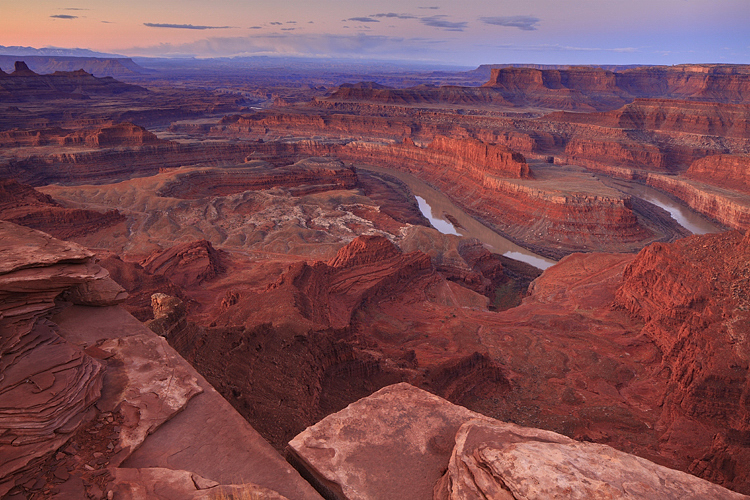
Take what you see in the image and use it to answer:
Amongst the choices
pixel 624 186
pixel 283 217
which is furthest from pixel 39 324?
pixel 624 186

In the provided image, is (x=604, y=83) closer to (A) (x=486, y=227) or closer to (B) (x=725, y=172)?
(B) (x=725, y=172)

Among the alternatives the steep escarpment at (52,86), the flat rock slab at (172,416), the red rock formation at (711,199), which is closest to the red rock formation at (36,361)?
the flat rock slab at (172,416)

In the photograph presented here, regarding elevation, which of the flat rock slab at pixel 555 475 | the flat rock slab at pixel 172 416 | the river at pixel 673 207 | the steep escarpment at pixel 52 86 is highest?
the steep escarpment at pixel 52 86

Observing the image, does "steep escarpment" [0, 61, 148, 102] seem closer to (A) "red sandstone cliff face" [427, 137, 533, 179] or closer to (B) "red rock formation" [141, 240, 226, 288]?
(A) "red sandstone cliff face" [427, 137, 533, 179]

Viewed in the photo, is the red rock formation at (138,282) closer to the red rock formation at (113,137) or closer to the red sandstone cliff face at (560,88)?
the red rock formation at (113,137)

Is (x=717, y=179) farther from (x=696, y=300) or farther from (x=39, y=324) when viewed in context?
(x=39, y=324)

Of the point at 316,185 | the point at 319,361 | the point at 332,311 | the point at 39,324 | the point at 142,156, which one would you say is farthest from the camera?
the point at 142,156
